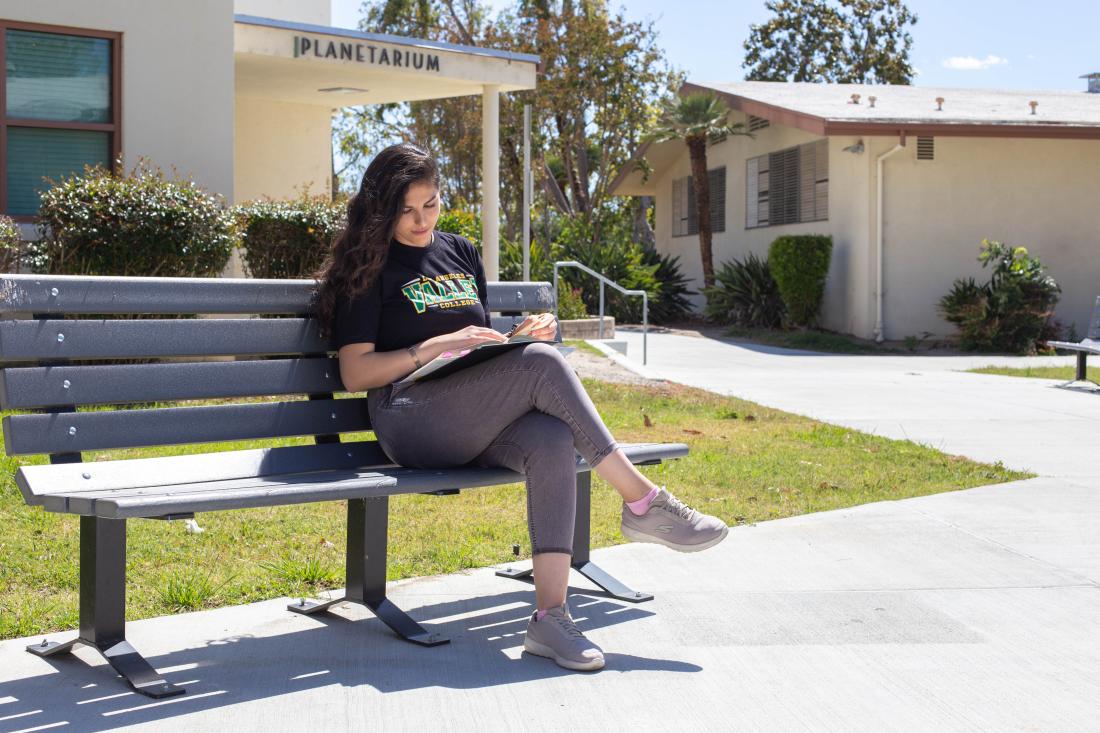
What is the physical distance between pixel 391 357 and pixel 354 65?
972 cm

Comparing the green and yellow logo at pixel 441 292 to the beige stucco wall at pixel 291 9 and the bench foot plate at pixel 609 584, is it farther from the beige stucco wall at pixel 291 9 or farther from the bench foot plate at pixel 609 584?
the beige stucco wall at pixel 291 9

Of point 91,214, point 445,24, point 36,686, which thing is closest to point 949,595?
point 36,686

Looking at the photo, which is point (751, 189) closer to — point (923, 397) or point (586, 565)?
point (923, 397)

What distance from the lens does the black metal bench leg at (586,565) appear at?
4.37 metres

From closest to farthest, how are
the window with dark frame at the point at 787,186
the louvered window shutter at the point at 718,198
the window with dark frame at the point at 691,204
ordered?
the window with dark frame at the point at 787,186 < the louvered window shutter at the point at 718,198 < the window with dark frame at the point at 691,204

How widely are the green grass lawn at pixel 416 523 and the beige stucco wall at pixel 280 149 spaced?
339 inches

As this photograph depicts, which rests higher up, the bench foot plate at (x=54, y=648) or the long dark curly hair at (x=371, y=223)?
the long dark curly hair at (x=371, y=223)

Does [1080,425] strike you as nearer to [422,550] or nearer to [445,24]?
[422,550]

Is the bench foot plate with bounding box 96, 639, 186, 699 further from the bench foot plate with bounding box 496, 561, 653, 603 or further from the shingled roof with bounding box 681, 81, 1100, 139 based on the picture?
the shingled roof with bounding box 681, 81, 1100, 139

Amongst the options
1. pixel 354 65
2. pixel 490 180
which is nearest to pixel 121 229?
pixel 354 65

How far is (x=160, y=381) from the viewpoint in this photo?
12.8 feet

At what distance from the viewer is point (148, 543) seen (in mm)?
4996

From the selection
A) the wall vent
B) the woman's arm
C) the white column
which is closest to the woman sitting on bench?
the woman's arm

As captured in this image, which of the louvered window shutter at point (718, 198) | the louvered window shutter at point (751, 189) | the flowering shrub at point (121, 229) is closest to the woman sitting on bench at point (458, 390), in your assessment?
the flowering shrub at point (121, 229)
